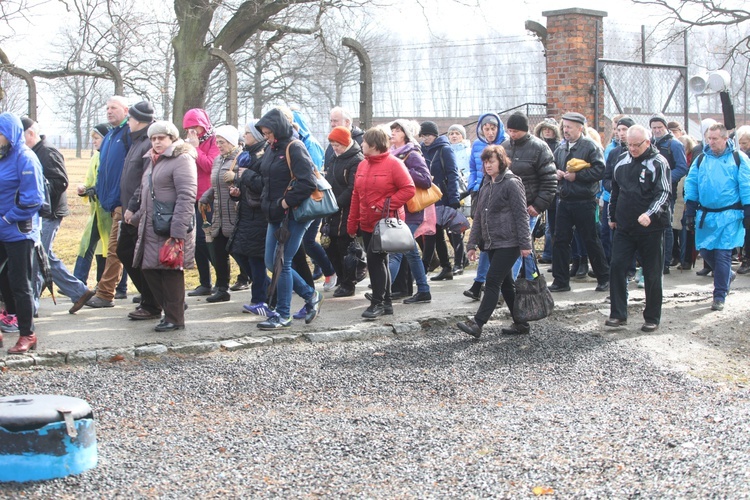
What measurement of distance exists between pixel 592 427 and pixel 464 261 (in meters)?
6.61

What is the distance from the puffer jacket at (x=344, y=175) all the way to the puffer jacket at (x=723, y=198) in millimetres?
3669

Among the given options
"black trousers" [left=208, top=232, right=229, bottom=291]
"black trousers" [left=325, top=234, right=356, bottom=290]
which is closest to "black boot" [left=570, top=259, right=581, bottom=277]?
"black trousers" [left=325, top=234, right=356, bottom=290]

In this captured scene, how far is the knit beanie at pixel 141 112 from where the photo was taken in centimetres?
853

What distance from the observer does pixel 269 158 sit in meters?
8.14

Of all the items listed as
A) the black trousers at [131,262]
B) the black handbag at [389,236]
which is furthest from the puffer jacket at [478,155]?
the black trousers at [131,262]

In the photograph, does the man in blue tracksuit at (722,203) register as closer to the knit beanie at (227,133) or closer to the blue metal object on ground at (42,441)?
the knit beanie at (227,133)

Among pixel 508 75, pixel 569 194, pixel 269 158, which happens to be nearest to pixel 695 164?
pixel 569 194

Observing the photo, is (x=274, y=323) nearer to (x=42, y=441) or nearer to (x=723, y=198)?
(x=42, y=441)

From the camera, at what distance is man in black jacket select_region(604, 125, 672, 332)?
329 inches

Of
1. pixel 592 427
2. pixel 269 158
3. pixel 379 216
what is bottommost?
pixel 592 427

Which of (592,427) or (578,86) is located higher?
(578,86)

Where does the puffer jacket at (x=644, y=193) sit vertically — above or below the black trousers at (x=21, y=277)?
above

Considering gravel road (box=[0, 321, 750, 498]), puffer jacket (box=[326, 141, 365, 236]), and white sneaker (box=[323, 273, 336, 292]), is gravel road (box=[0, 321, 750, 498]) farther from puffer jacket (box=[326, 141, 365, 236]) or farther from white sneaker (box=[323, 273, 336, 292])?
white sneaker (box=[323, 273, 336, 292])

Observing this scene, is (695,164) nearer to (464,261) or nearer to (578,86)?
(464,261)
